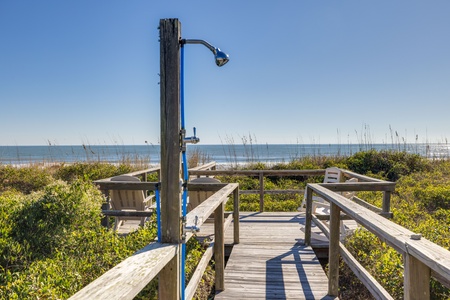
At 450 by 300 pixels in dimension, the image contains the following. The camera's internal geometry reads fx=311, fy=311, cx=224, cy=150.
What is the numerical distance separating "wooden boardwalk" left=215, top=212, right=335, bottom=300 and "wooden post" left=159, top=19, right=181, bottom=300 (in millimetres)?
1585

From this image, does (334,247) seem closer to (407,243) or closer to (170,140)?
(407,243)

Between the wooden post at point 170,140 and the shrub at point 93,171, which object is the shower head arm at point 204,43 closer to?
the wooden post at point 170,140

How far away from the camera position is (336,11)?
25.3 feet

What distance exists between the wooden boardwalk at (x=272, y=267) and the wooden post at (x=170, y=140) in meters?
1.58

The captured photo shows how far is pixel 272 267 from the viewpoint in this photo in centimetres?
329

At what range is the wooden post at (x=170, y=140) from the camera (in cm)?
137

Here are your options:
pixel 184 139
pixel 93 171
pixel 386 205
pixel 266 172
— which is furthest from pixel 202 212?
pixel 93 171

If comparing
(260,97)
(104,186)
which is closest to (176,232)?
(104,186)

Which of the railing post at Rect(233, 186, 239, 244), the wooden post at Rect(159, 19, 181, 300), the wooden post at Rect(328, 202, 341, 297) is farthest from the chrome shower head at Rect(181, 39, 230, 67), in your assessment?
the railing post at Rect(233, 186, 239, 244)

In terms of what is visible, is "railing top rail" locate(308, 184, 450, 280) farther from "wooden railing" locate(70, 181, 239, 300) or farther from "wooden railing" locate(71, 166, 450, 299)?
"wooden railing" locate(70, 181, 239, 300)

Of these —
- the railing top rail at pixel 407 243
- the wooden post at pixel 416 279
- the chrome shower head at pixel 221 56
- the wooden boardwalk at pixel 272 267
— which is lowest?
the wooden boardwalk at pixel 272 267

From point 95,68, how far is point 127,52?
4.47 meters

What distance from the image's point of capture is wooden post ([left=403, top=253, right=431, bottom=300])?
1.18 meters

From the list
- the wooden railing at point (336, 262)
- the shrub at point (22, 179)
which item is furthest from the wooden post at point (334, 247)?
the shrub at point (22, 179)
